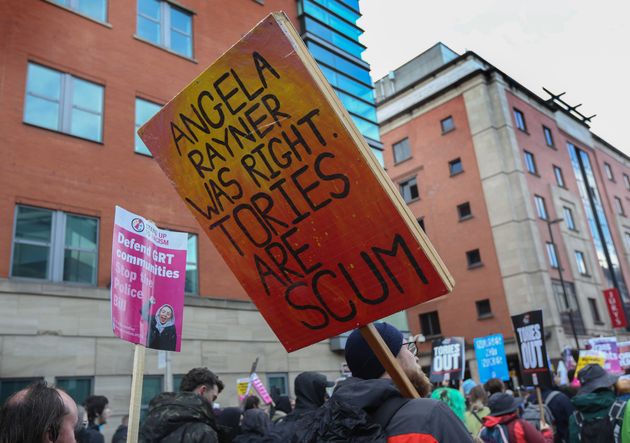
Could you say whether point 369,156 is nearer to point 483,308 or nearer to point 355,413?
point 355,413

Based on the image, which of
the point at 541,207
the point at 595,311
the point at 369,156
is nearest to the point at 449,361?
the point at 369,156

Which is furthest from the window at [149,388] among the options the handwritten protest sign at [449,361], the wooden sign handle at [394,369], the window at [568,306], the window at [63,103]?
the window at [568,306]

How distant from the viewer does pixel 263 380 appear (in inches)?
604

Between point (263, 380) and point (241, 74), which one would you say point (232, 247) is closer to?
point (241, 74)

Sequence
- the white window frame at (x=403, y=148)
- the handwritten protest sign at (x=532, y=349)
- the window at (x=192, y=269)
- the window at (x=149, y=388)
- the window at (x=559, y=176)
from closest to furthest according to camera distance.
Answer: the handwritten protest sign at (x=532, y=349)
the window at (x=149, y=388)
the window at (x=192, y=269)
the window at (x=559, y=176)
the white window frame at (x=403, y=148)

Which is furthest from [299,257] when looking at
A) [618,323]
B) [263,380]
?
[618,323]

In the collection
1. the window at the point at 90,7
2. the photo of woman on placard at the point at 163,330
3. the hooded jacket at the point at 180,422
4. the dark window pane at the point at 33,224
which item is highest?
the window at the point at 90,7

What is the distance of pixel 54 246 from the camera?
12.7 m

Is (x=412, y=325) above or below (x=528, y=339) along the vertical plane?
above

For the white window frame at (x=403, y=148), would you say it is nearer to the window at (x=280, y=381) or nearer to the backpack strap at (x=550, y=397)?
the window at (x=280, y=381)

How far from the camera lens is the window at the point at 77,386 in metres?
11.7

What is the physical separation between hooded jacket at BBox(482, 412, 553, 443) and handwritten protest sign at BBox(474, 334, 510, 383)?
9.08 meters

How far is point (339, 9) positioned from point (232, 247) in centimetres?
2310

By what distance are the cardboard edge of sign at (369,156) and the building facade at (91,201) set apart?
1032 cm
